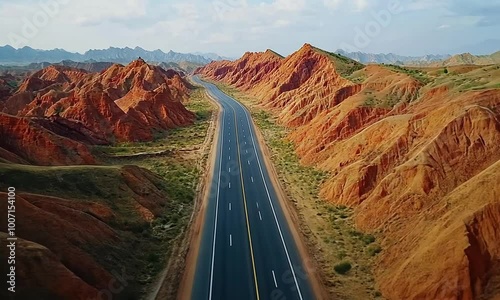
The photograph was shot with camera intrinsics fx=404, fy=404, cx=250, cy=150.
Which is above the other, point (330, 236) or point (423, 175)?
point (423, 175)

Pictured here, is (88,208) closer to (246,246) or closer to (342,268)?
(246,246)

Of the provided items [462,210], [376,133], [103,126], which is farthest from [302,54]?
[462,210]

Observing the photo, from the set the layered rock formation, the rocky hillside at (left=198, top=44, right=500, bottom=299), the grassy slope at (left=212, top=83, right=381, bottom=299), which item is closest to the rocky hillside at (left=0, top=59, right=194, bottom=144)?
the layered rock formation

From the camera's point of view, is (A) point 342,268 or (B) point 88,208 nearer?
(A) point 342,268

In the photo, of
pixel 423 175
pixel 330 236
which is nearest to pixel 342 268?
pixel 330 236

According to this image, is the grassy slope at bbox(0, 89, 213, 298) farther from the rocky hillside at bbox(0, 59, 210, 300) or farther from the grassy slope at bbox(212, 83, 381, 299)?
the grassy slope at bbox(212, 83, 381, 299)

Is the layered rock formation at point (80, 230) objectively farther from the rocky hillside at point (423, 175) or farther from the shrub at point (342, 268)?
the rocky hillside at point (423, 175)
